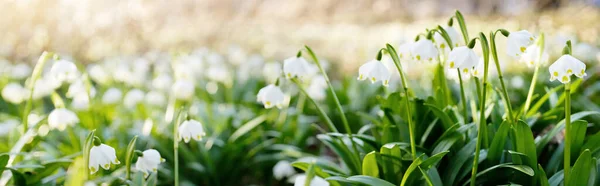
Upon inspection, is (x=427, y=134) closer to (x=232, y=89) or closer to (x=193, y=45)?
(x=232, y=89)

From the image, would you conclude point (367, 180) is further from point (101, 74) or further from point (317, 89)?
point (101, 74)

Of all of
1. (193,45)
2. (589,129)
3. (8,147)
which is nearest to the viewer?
(589,129)

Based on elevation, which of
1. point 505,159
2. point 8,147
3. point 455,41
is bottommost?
point 8,147

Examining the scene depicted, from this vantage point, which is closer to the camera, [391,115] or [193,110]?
[391,115]

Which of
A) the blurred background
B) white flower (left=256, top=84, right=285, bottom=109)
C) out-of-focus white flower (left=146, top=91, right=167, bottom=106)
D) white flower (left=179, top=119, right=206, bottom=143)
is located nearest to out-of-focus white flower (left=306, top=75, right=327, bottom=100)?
out-of-focus white flower (left=146, top=91, right=167, bottom=106)

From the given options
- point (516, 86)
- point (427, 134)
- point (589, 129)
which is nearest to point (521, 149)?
point (427, 134)
